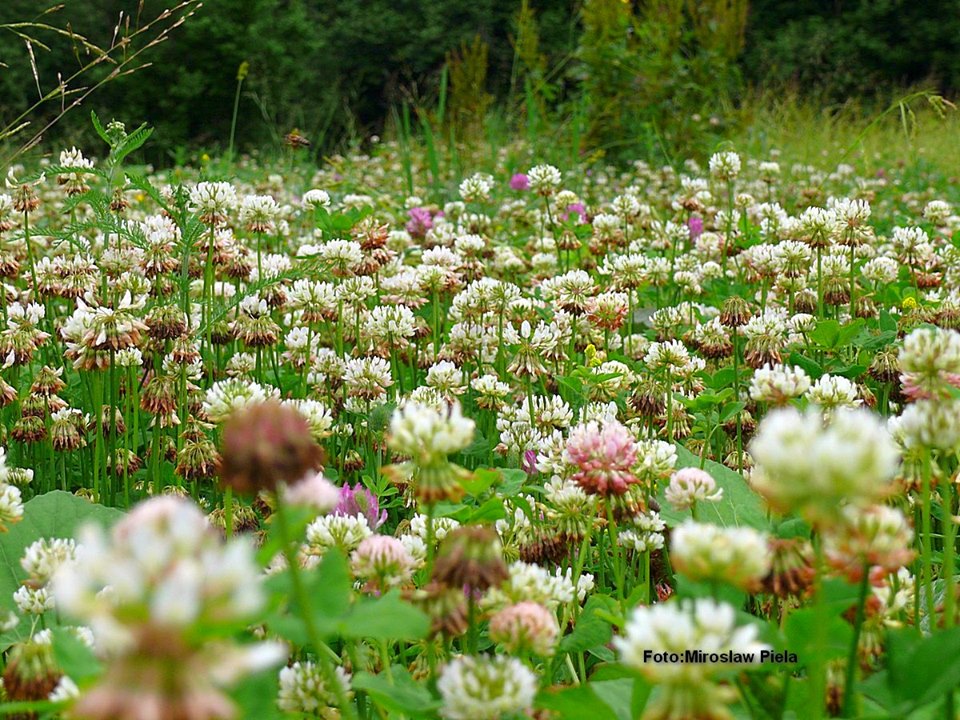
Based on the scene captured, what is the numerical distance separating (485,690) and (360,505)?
834 mm

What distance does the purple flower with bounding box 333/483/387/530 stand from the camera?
5.55ft

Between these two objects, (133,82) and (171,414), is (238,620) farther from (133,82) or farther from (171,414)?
(133,82)

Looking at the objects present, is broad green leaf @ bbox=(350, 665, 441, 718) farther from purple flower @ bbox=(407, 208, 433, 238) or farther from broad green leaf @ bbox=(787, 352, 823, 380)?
purple flower @ bbox=(407, 208, 433, 238)

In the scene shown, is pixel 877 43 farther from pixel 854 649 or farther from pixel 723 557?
pixel 723 557

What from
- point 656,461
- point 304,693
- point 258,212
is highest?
point 258,212

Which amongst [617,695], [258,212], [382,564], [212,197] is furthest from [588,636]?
[258,212]

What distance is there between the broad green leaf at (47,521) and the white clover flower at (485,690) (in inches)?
36.4

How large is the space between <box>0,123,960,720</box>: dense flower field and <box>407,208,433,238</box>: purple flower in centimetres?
35

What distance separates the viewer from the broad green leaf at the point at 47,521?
5.30 feet

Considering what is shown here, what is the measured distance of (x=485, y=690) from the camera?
35.1 inches

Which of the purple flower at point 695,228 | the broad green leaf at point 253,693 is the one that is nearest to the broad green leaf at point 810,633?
the broad green leaf at point 253,693

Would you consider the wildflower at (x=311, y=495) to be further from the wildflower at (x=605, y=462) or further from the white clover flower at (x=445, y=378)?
the white clover flower at (x=445, y=378)

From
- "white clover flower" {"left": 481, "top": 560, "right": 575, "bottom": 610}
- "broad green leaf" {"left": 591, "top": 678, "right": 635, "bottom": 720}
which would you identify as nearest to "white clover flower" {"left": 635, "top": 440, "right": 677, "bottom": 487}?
"white clover flower" {"left": 481, "top": 560, "right": 575, "bottom": 610}

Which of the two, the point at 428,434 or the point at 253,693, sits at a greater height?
the point at 428,434
